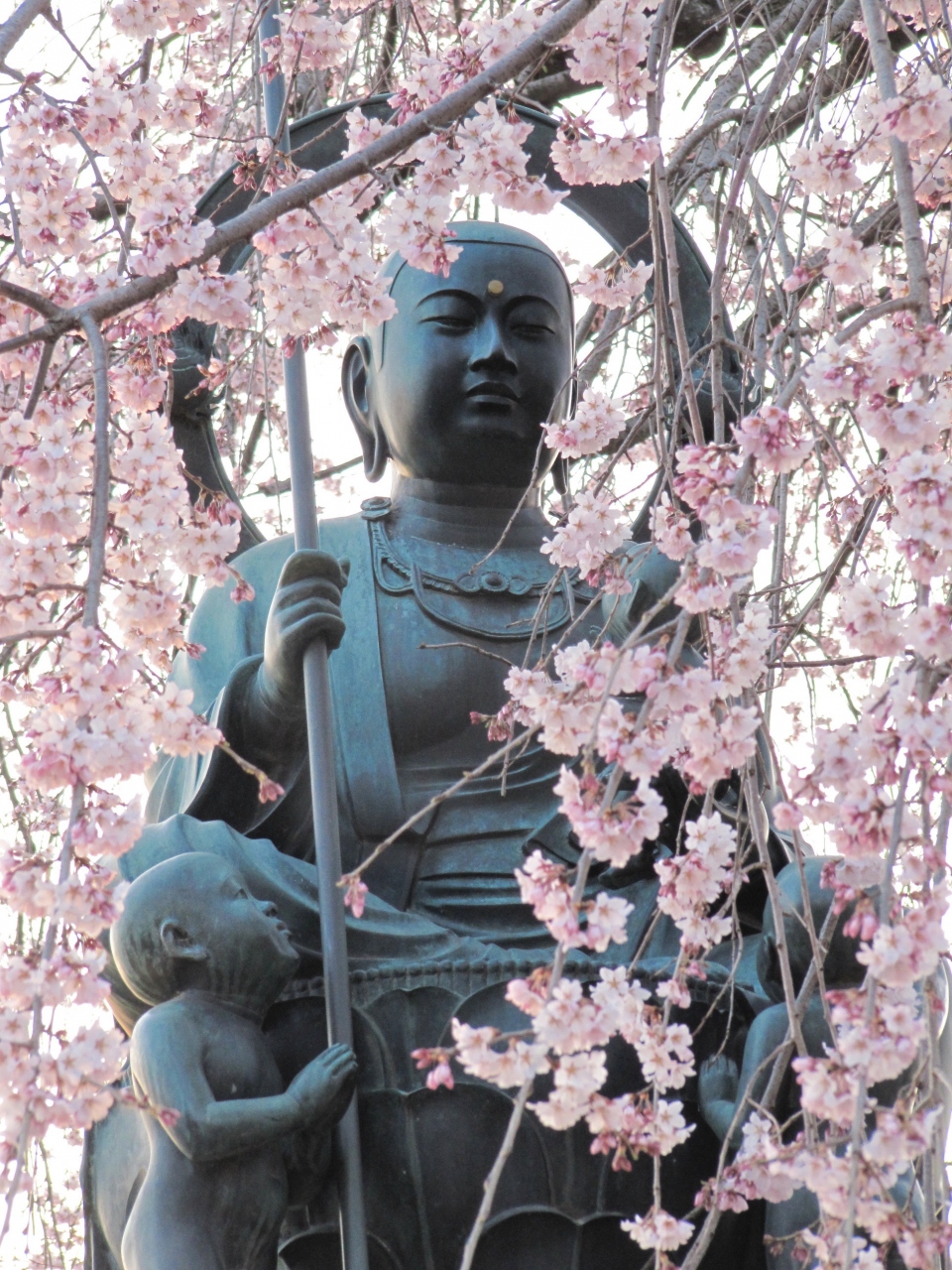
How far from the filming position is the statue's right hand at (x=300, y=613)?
2951 millimetres

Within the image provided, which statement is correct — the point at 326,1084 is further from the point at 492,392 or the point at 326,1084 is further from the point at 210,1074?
the point at 492,392

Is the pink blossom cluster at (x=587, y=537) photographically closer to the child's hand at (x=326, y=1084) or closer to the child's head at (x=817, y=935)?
the child's head at (x=817, y=935)

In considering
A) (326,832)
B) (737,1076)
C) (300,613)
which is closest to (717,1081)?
(737,1076)

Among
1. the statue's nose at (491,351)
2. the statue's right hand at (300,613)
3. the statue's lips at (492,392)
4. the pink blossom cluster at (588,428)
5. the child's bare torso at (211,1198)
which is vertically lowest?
the child's bare torso at (211,1198)

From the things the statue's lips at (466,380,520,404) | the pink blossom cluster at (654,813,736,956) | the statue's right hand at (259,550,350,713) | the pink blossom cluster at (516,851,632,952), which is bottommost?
the pink blossom cluster at (516,851,632,952)

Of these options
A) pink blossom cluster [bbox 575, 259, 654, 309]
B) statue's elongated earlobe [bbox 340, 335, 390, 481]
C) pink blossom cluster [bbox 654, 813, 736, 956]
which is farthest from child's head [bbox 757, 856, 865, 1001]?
statue's elongated earlobe [bbox 340, 335, 390, 481]

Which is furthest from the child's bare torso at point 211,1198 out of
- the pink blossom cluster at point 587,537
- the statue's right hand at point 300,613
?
the pink blossom cluster at point 587,537

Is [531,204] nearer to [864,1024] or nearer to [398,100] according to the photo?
[398,100]

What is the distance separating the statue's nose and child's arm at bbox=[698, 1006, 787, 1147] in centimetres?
133

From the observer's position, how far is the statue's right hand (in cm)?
295

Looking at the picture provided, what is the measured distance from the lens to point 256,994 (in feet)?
9.17

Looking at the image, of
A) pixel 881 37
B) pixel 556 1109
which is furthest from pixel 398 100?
pixel 556 1109

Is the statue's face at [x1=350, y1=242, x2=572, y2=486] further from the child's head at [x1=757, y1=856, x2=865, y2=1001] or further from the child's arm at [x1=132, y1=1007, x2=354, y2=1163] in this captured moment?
the child's arm at [x1=132, y1=1007, x2=354, y2=1163]

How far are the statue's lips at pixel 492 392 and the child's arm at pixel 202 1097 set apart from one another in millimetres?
1404
